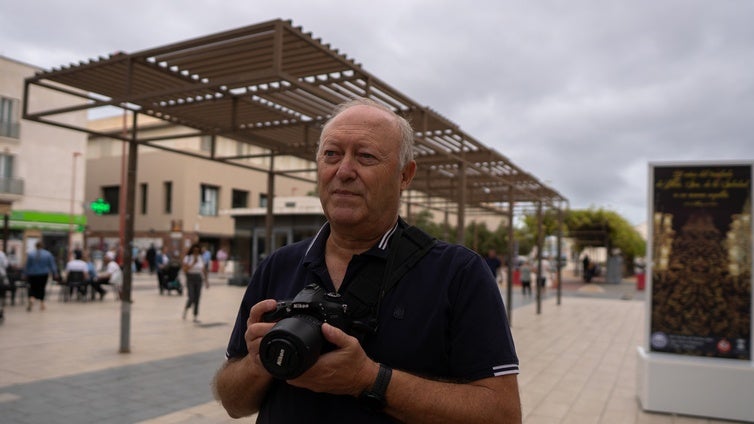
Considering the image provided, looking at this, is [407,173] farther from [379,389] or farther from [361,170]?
[379,389]

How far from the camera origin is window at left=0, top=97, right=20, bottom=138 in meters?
27.5

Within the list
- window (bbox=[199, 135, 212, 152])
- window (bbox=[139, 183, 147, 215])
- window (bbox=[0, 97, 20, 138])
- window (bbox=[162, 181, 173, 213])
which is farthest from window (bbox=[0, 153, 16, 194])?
window (bbox=[139, 183, 147, 215])

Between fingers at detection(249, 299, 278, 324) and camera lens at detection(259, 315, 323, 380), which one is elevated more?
fingers at detection(249, 299, 278, 324)

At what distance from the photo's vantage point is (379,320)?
4.60 feet

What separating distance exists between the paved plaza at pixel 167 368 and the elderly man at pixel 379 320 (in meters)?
3.74

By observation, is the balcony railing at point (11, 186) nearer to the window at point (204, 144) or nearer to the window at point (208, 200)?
the window at point (204, 144)

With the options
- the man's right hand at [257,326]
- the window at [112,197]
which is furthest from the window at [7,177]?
the man's right hand at [257,326]

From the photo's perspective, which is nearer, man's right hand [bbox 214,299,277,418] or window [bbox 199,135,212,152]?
man's right hand [bbox 214,299,277,418]

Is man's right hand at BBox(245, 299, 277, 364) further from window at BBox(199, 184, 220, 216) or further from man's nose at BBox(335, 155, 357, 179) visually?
window at BBox(199, 184, 220, 216)

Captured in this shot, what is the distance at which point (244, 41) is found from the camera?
4.95 metres

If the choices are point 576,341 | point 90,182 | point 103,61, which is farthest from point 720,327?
point 90,182

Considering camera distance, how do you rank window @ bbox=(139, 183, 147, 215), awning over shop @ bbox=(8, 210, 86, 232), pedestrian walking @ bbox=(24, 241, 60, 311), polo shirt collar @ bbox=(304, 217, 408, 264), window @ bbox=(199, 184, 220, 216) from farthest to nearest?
window @ bbox=(139, 183, 147, 215) → window @ bbox=(199, 184, 220, 216) → awning over shop @ bbox=(8, 210, 86, 232) → pedestrian walking @ bbox=(24, 241, 60, 311) → polo shirt collar @ bbox=(304, 217, 408, 264)

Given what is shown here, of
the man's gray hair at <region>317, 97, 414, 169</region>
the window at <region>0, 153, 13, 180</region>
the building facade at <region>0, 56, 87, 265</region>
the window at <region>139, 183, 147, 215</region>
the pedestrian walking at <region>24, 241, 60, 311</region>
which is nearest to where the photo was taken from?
the man's gray hair at <region>317, 97, 414, 169</region>

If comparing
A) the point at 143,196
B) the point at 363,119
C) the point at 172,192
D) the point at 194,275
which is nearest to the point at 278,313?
the point at 363,119
